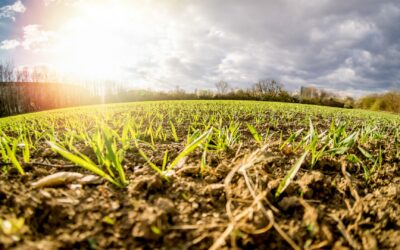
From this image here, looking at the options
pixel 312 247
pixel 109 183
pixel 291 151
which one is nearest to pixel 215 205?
pixel 312 247

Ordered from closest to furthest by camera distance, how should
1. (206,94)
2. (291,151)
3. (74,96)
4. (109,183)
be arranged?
1. (109,183)
2. (291,151)
3. (206,94)
4. (74,96)

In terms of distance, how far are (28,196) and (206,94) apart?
1036 inches

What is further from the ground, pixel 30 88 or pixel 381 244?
pixel 30 88

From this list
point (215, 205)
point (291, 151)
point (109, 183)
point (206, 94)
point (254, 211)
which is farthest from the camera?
point (206, 94)

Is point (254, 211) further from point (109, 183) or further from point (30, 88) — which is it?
point (30, 88)

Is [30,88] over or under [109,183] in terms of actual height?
over

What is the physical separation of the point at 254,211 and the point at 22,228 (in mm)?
704

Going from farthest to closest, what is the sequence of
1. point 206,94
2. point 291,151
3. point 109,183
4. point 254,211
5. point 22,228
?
point 206,94, point 291,151, point 109,183, point 254,211, point 22,228

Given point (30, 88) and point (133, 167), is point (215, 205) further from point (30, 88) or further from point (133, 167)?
point (30, 88)

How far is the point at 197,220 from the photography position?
81cm

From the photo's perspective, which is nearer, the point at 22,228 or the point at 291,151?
the point at 22,228

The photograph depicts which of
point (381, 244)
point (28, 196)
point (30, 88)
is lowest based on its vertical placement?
point (381, 244)

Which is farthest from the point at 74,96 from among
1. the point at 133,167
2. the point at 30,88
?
the point at 133,167

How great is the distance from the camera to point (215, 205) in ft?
2.98
